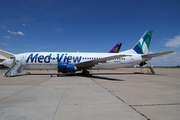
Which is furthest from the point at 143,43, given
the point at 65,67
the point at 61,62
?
the point at 61,62

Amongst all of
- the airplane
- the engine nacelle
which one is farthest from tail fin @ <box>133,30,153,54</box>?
the engine nacelle

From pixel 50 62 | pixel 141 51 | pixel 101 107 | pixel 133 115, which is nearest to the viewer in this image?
pixel 133 115

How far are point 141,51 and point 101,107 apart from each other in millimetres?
17655

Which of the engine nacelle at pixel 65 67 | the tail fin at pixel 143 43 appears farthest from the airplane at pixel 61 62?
the tail fin at pixel 143 43

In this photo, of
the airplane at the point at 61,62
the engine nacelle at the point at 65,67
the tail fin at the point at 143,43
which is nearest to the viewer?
the engine nacelle at the point at 65,67

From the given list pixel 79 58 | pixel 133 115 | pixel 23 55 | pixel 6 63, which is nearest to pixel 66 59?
pixel 79 58

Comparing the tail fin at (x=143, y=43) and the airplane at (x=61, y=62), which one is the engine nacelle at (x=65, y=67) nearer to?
the airplane at (x=61, y=62)

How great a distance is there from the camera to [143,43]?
18.7 m

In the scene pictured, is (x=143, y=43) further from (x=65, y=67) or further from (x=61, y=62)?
(x=61, y=62)

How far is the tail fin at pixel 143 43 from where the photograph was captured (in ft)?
61.5

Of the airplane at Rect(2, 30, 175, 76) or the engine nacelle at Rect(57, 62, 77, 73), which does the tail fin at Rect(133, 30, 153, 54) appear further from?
the engine nacelle at Rect(57, 62, 77, 73)

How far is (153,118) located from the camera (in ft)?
9.63

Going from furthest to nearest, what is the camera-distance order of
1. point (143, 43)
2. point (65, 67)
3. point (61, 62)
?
point (143, 43) < point (61, 62) < point (65, 67)

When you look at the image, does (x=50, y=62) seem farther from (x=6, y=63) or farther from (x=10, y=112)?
(x=10, y=112)
